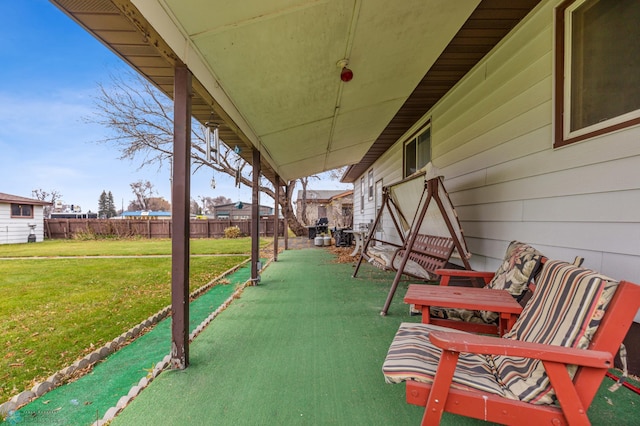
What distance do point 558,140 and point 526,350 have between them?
2.02 metres

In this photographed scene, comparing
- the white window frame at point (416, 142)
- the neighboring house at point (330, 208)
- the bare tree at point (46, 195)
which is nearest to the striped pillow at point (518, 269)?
the white window frame at point (416, 142)

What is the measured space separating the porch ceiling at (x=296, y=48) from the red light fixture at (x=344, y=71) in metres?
0.05

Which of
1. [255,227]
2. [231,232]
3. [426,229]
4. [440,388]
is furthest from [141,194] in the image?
[440,388]

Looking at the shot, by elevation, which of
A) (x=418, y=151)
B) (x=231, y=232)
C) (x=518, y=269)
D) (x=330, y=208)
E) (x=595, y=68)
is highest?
(x=418, y=151)

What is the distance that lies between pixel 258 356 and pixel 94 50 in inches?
484

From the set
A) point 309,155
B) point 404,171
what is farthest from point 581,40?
point 309,155

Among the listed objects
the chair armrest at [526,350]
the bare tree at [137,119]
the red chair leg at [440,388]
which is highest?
the bare tree at [137,119]

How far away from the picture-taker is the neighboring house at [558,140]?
182 centimetres

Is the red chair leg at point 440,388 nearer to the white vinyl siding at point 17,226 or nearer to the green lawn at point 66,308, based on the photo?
the green lawn at point 66,308

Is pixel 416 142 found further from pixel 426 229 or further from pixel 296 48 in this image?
pixel 296 48

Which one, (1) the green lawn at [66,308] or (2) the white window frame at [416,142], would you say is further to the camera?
(2) the white window frame at [416,142]

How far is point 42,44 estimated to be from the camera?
Result: 9508 millimetres

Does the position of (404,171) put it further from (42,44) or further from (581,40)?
(42,44)

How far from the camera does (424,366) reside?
4.40ft
